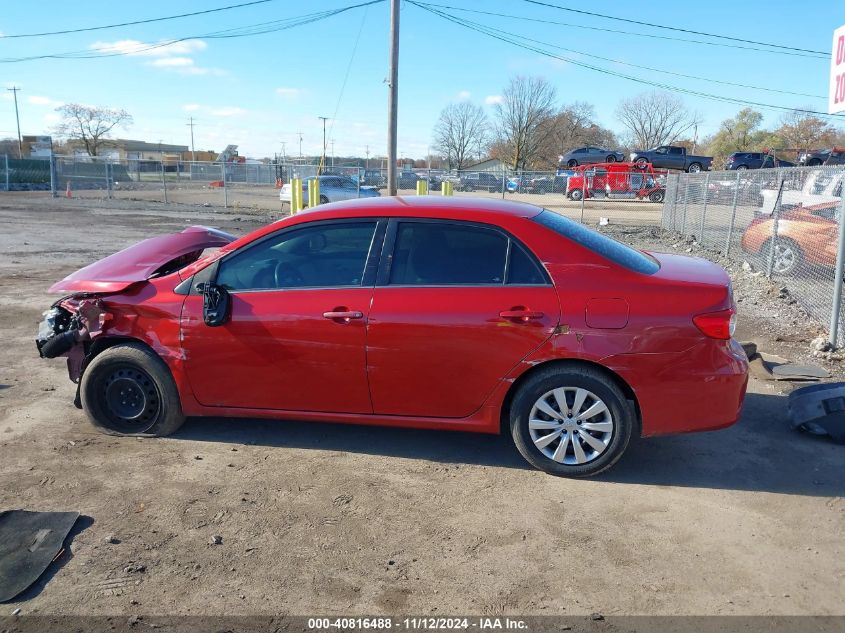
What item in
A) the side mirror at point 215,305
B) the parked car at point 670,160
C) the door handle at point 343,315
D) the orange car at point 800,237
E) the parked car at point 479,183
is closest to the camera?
the door handle at point 343,315

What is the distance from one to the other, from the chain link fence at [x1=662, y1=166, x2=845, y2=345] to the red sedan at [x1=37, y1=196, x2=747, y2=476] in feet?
12.5

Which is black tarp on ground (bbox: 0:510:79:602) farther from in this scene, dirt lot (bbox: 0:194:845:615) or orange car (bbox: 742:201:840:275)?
orange car (bbox: 742:201:840:275)

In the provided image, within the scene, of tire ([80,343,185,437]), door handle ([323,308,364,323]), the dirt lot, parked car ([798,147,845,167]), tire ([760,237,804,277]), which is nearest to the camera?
the dirt lot

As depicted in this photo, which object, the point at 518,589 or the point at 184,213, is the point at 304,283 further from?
the point at 184,213

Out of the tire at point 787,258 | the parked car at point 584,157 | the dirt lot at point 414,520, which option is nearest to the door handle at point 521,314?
the dirt lot at point 414,520

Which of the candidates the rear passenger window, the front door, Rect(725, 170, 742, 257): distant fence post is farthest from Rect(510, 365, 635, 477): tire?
Rect(725, 170, 742, 257): distant fence post

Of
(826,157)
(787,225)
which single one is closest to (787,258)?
(787,225)

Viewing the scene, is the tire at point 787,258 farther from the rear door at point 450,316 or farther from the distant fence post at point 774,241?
the rear door at point 450,316

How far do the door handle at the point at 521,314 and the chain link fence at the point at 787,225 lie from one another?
437 centimetres

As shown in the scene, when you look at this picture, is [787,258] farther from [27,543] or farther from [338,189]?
[338,189]

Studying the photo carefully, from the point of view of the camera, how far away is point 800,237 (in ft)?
31.0

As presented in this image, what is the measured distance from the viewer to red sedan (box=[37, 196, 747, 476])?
396 centimetres

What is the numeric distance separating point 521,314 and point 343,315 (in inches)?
43.6

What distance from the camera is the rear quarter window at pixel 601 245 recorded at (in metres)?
4.21
